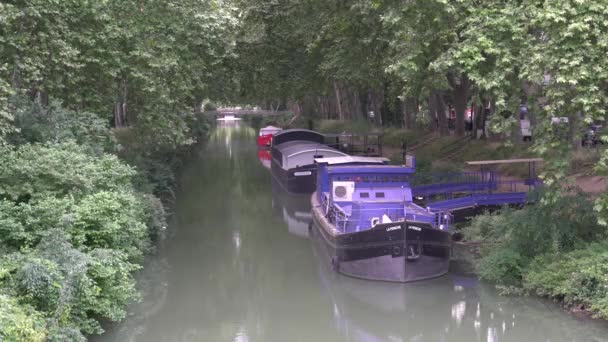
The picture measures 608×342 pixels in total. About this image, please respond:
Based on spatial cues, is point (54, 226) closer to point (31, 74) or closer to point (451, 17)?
point (31, 74)

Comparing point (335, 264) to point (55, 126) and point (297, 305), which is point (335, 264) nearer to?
point (297, 305)

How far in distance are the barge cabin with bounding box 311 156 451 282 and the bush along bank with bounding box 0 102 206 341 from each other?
5295 mm

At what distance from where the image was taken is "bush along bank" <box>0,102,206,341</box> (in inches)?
446

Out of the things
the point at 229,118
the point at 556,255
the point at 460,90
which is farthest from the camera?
the point at 229,118

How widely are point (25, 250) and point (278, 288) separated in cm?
791

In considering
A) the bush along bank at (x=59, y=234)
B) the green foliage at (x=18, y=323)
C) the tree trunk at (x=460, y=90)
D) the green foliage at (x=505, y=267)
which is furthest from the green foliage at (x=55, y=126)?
the tree trunk at (x=460, y=90)

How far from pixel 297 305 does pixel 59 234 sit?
6.62m

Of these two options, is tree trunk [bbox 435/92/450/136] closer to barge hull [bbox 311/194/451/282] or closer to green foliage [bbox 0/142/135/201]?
barge hull [bbox 311/194/451/282]

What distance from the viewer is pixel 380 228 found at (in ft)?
57.7

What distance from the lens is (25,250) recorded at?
40.4ft

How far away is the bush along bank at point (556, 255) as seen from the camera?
14.2 meters

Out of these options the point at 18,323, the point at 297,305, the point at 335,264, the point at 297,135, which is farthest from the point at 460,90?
the point at 18,323

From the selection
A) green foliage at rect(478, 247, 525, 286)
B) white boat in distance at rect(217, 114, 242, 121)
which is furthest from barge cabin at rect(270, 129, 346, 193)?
white boat in distance at rect(217, 114, 242, 121)

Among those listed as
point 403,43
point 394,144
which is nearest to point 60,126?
point 403,43
